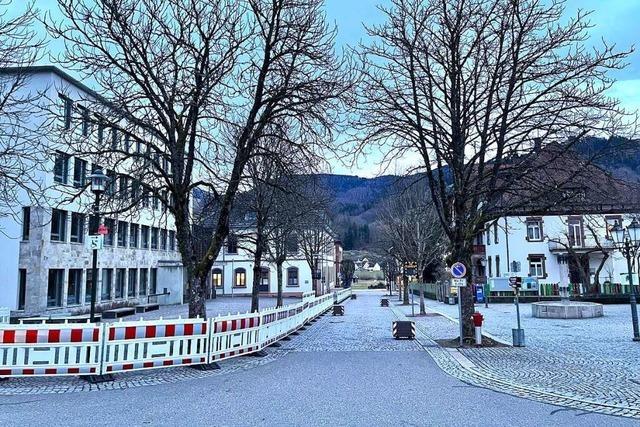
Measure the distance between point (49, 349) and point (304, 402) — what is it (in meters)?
5.41

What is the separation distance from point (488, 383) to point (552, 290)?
36.9 meters

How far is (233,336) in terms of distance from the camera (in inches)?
508

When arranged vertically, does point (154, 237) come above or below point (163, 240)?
above

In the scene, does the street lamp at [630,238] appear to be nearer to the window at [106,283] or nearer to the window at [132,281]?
the window at [106,283]

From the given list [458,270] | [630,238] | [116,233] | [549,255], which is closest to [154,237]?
[116,233]

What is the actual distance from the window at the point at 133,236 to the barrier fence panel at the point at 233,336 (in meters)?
31.9

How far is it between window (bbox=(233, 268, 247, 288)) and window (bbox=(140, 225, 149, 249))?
21.4 meters

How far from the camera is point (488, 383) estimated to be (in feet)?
32.5

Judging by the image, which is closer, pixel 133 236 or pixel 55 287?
pixel 55 287

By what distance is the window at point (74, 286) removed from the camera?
33.6 meters

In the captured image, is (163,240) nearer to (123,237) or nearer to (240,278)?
(123,237)

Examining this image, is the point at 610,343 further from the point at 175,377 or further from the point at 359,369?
the point at 175,377

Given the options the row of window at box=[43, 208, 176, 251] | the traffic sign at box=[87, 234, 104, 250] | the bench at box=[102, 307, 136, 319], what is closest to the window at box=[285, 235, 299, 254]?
the row of window at box=[43, 208, 176, 251]

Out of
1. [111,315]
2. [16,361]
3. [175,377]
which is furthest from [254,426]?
[111,315]
